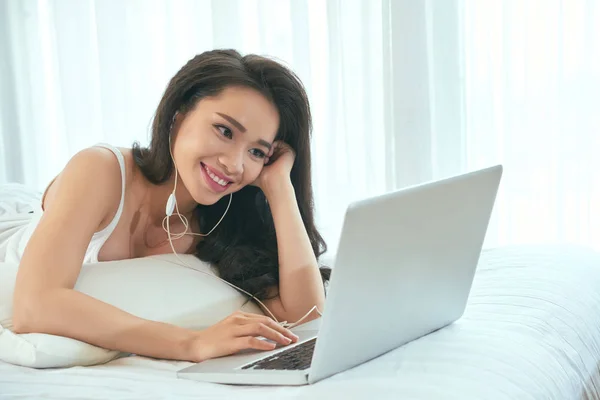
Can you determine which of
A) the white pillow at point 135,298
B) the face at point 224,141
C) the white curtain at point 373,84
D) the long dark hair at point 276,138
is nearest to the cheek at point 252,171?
the face at point 224,141

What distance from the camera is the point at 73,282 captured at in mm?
1425

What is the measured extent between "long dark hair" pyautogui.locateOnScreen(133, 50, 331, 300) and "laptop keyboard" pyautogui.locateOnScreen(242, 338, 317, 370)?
1.68ft

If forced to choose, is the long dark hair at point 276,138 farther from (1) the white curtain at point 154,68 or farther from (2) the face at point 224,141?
(1) the white curtain at point 154,68

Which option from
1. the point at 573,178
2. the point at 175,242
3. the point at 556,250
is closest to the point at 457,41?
the point at 573,178

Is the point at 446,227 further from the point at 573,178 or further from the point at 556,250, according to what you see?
the point at 573,178

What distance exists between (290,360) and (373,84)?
1.88 meters

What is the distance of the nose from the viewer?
1.68 meters

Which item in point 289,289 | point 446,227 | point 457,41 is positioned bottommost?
point 289,289

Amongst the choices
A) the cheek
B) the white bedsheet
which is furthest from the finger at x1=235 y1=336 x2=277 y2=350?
the cheek

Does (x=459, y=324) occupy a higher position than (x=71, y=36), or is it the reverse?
(x=71, y=36)

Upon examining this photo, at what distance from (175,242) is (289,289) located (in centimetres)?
34

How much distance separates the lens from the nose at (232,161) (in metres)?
1.68

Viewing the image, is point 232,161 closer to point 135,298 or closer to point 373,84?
point 135,298

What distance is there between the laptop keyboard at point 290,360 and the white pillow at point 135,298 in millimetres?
312
